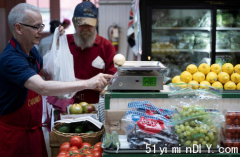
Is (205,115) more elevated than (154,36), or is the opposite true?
(154,36)

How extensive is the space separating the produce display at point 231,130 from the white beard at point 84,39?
76.0 inches

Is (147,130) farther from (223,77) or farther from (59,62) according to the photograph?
(59,62)

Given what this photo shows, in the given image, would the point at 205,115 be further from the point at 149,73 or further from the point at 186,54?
the point at 186,54

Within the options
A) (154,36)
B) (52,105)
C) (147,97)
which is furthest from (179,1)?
(147,97)

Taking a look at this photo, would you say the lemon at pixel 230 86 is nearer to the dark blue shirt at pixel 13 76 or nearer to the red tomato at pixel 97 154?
the red tomato at pixel 97 154

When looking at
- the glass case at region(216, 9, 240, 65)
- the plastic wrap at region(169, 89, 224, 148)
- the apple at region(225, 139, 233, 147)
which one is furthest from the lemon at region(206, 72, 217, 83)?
the glass case at region(216, 9, 240, 65)

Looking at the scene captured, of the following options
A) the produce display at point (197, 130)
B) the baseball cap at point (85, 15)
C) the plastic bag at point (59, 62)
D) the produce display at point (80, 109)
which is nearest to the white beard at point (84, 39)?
the baseball cap at point (85, 15)

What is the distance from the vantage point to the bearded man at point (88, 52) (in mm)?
3437

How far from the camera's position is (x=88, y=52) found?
11.7ft

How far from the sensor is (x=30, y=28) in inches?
90.7

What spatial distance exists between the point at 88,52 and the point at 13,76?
145cm

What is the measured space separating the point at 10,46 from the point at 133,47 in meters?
3.04

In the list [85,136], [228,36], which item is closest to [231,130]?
[85,136]

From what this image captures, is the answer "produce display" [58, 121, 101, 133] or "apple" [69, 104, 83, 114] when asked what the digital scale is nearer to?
"produce display" [58, 121, 101, 133]
